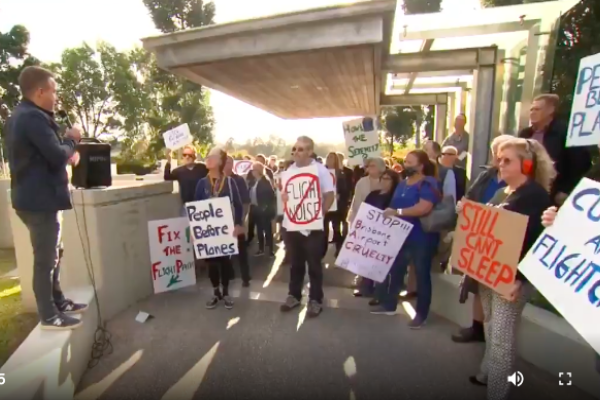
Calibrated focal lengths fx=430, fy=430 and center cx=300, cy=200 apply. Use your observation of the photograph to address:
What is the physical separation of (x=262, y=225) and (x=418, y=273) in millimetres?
4285

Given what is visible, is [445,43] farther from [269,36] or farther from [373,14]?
[269,36]

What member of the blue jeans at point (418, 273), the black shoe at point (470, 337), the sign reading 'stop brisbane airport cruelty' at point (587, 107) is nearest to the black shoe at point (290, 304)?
the blue jeans at point (418, 273)

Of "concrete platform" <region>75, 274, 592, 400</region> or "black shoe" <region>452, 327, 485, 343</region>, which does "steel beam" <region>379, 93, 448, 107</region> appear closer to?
"concrete platform" <region>75, 274, 592, 400</region>

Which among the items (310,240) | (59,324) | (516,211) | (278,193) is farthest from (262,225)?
(516,211)

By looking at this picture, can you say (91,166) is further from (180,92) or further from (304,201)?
(180,92)

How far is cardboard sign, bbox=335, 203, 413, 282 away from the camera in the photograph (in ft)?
15.4

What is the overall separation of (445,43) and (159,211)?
19.0 ft

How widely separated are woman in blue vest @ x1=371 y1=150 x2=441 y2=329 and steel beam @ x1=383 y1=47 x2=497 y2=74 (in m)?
3.21

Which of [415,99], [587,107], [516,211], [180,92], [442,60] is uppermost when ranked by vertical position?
[180,92]

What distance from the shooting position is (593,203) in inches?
94.1

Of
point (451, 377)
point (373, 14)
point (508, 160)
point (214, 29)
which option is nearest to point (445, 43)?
point (373, 14)

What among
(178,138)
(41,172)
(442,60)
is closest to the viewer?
(41,172)

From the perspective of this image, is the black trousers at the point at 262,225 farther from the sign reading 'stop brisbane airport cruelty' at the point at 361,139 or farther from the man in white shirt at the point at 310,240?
the man in white shirt at the point at 310,240

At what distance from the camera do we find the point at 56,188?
330cm
